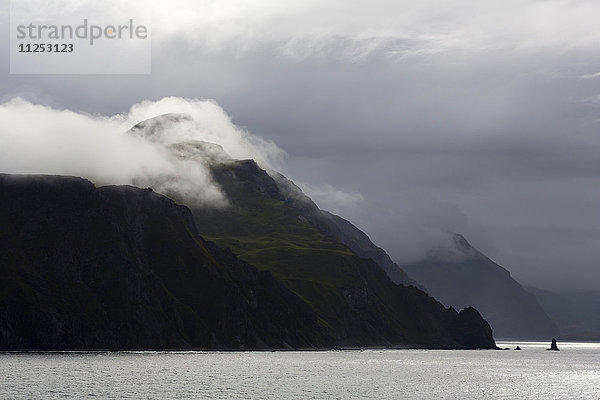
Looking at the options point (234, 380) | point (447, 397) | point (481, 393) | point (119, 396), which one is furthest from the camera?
point (234, 380)

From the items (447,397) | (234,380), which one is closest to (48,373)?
(234,380)

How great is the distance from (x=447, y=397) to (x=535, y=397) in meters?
21.0

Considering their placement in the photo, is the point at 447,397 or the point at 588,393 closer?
the point at 447,397

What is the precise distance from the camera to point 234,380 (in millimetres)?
195750

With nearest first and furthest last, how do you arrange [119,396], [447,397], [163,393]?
[119,396], [163,393], [447,397]

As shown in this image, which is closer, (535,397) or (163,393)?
(163,393)

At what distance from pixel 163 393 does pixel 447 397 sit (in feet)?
186

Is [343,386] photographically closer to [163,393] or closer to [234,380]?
A: [234,380]

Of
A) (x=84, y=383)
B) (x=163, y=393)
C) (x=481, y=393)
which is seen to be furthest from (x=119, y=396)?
(x=481, y=393)

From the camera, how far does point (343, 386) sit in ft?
618

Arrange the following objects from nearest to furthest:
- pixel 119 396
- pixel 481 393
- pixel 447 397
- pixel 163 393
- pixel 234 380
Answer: pixel 119 396 < pixel 163 393 < pixel 447 397 < pixel 481 393 < pixel 234 380

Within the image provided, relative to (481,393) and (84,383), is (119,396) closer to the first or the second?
(84,383)

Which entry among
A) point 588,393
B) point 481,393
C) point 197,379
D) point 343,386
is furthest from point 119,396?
point 588,393

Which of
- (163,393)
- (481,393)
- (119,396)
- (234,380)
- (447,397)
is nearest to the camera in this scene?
(119,396)
